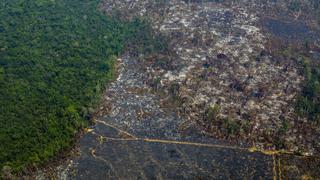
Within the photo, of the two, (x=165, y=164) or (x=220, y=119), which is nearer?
(x=165, y=164)

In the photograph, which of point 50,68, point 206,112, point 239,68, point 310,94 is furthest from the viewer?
point 239,68

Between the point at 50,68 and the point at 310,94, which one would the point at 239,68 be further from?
the point at 50,68

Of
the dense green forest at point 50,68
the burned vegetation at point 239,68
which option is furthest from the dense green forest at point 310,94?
the dense green forest at point 50,68

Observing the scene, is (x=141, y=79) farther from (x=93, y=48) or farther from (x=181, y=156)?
(x=181, y=156)

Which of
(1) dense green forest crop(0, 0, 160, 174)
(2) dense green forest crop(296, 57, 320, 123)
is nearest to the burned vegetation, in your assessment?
(2) dense green forest crop(296, 57, 320, 123)

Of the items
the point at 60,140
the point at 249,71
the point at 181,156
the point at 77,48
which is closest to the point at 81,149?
the point at 60,140

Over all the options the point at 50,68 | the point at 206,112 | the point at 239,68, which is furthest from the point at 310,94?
the point at 50,68
